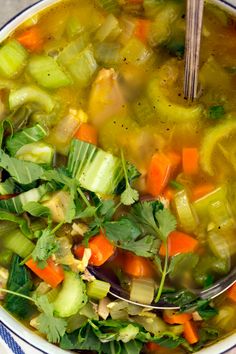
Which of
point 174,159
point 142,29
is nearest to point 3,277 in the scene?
point 174,159

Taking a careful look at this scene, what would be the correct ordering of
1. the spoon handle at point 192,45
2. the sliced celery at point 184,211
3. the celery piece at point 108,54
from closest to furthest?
the spoon handle at point 192,45 < the sliced celery at point 184,211 < the celery piece at point 108,54

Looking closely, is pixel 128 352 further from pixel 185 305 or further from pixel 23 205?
pixel 23 205

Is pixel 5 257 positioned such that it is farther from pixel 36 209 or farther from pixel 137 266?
pixel 137 266

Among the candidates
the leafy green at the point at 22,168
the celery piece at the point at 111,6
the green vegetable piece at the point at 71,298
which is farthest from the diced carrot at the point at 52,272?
the celery piece at the point at 111,6

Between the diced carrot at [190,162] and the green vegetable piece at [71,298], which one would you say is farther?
the diced carrot at [190,162]

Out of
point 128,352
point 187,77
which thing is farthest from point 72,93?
point 128,352

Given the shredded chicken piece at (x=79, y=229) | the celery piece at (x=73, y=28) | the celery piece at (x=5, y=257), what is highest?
the celery piece at (x=73, y=28)

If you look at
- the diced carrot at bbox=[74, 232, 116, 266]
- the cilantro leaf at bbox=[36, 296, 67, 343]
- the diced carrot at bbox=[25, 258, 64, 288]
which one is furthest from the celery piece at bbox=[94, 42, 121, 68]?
the cilantro leaf at bbox=[36, 296, 67, 343]

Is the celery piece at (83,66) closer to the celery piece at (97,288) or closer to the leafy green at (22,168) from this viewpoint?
the leafy green at (22,168)
